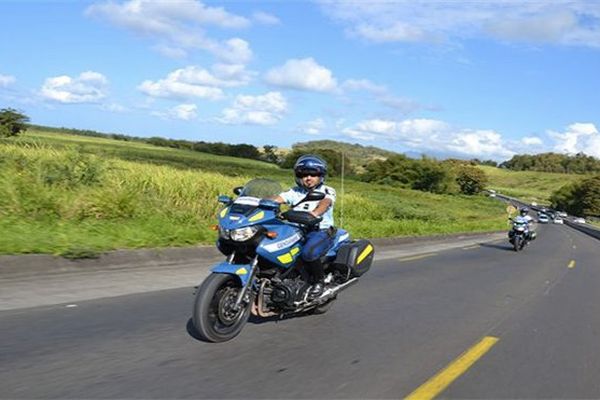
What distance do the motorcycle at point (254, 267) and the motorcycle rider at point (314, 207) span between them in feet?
0.30

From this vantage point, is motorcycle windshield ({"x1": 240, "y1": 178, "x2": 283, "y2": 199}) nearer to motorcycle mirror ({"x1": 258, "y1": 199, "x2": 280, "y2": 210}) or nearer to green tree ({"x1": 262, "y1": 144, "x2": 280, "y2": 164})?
motorcycle mirror ({"x1": 258, "y1": 199, "x2": 280, "y2": 210})

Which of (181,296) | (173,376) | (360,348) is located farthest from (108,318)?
(360,348)

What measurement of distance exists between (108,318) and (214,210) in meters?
10.8

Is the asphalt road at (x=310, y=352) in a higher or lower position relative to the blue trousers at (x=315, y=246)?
lower

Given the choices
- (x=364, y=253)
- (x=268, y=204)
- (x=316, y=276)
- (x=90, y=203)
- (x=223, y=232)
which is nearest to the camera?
(x=223, y=232)

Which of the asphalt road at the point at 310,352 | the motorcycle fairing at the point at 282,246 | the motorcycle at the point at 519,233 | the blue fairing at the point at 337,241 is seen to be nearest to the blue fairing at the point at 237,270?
the motorcycle fairing at the point at 282,246

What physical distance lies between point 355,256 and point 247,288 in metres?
2.00

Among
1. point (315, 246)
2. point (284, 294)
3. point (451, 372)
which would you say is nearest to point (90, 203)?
point (315, 246)

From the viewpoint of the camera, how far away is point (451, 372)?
5.46 m

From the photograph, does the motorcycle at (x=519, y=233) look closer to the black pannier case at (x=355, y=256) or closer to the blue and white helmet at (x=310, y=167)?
the black pannier case at (x=355, y=256)

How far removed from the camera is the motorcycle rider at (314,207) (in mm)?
6504

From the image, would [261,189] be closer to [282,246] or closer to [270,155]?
[282,246]

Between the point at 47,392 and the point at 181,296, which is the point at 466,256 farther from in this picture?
the point at 47,392

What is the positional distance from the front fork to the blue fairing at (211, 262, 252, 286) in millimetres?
37
